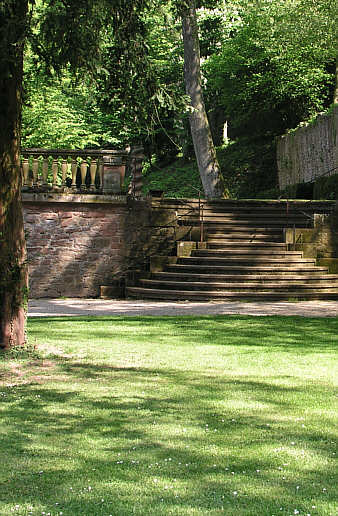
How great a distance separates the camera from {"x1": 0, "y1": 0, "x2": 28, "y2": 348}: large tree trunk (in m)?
8.43

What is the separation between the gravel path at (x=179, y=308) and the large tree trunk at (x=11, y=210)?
5.13 m

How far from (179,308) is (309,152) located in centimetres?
1519

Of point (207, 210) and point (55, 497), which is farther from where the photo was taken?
point (207, 210)

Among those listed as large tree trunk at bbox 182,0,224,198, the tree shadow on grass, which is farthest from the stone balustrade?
the tree shadow on grass

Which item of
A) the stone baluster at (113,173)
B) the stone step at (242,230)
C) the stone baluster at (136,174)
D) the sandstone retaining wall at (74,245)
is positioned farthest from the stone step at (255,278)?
the stone baluster at (113,173)

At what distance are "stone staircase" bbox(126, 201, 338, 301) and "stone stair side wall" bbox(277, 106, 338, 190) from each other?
546 centimetres

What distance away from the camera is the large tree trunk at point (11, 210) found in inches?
332

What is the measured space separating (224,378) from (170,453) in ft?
8.72

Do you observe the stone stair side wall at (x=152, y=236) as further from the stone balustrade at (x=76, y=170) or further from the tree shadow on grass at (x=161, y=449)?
the tree shadow on grass at (x=161, y=449)

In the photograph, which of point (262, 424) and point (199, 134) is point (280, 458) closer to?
point (262, 424)

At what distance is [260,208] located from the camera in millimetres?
21484

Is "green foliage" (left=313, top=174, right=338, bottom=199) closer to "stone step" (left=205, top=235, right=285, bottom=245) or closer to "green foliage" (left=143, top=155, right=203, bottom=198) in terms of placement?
"stone step" (left=205, top=235, right=285, bottom=245)

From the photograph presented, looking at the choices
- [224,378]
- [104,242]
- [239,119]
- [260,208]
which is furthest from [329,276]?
[239,119]

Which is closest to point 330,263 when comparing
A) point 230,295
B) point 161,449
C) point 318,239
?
point 318,239
